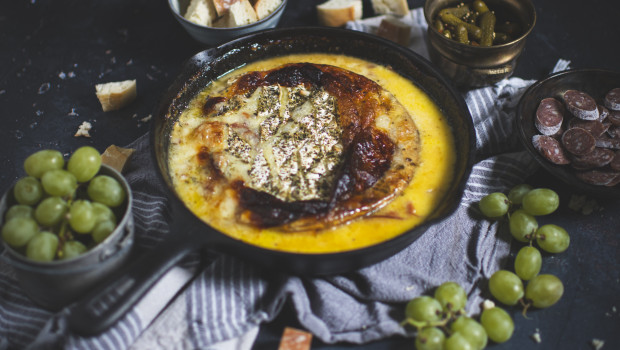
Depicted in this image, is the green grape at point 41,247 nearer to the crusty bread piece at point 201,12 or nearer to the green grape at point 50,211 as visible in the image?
the green grape at point 50,211

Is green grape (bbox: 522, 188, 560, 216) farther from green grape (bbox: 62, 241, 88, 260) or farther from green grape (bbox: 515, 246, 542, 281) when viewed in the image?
green grape (bbox: 62, 241, 88, 260)

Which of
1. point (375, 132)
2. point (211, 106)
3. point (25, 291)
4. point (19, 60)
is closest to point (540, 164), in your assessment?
point (375, 132)

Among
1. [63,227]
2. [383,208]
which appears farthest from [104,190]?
[383,208]

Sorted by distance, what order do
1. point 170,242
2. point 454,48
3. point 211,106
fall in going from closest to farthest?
point 170,242 → point 211,106 → point 454,48

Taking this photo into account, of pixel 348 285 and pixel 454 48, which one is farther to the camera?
pixel 454 48

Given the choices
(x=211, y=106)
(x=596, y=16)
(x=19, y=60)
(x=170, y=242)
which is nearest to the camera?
(x=170, y=242)

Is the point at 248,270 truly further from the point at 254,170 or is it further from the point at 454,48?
the point at 454,48

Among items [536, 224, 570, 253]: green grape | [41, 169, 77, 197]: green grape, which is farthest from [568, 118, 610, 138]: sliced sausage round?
[41, 169, 77, 197]: green grape
